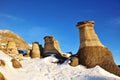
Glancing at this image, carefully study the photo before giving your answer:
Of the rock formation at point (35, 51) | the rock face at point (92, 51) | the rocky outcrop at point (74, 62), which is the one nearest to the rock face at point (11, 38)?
the rock formation at point (35, 51)

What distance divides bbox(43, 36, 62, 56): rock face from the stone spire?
1094 cm

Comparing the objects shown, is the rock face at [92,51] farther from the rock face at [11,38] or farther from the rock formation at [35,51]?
the rock face at [11,38]

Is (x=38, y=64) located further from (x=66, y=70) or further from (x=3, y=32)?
(x=3, y=32)

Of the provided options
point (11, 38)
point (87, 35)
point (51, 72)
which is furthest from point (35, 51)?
point (11, 38)

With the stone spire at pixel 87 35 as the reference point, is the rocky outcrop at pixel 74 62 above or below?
below

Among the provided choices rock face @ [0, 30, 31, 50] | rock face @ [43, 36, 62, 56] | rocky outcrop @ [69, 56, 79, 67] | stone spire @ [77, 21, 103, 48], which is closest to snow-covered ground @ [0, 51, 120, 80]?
rocky outcrop @ [69, 56, 79, 67]

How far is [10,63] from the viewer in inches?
1594

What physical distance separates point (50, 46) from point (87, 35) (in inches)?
534

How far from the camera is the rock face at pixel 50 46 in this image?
5722 cm

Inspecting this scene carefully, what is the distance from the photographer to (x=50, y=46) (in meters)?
58.5

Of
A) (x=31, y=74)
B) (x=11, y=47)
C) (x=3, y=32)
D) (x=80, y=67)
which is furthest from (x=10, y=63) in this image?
(x=3, y=32)

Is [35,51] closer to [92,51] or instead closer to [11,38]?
[92,51]

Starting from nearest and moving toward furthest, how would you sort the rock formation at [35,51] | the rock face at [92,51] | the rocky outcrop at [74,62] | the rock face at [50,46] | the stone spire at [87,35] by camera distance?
the rock face at [92,51] → the rocky outcrop at [74,62] → the stone spire at [87,35] → the rock formation at [35,51] → the rock face at [50,46]

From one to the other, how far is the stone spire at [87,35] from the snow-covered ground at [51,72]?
5.20 meters
